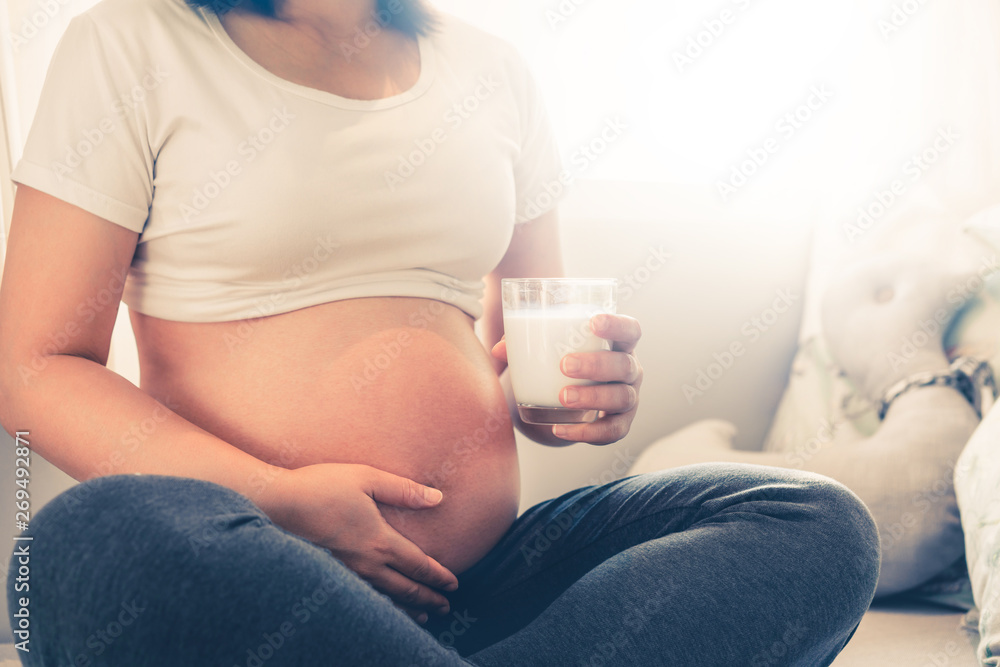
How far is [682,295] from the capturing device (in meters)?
1.33

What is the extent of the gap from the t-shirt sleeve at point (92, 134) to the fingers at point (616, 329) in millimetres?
454

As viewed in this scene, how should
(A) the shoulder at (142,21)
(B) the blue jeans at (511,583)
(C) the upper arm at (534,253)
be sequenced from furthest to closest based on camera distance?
1. (C) the upper arm at (534,253)
2. (A) the shoulder at (142,21)
3. (B) the blue jeans at (511,583)

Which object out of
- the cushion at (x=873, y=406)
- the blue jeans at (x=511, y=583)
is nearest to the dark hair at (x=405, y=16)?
the blue jeans at (x=511, y=583)

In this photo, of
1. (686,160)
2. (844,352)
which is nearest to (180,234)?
(844,352)

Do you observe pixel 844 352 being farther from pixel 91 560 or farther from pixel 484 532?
pixel 91 560

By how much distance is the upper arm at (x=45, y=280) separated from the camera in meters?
0.62

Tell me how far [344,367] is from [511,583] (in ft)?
0.95

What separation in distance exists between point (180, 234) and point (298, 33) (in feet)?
0.88

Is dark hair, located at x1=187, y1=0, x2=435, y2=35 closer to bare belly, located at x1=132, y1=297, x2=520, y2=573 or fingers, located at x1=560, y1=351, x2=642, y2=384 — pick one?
bare belly, located at x1=132, y1=297, x2=520, y2=573

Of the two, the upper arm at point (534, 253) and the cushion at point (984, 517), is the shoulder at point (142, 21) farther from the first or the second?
the cushion at point (984, 517)

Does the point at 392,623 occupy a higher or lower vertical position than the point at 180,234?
lower

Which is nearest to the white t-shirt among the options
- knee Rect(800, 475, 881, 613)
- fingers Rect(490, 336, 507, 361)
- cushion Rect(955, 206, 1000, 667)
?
fingers Rect(490, 336, 507, 361)

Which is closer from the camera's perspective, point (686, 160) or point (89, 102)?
point (89, 102)

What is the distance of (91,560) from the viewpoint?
16.3 inches
